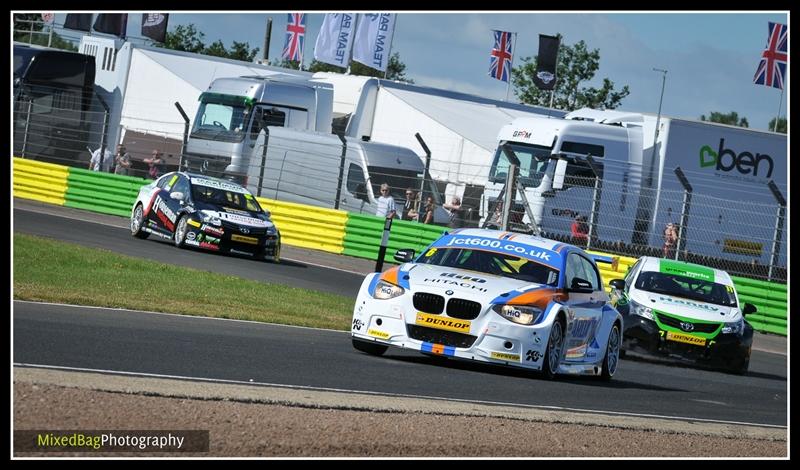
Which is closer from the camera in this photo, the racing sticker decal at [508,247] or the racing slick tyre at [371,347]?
the racing slick tyre at [371,347]

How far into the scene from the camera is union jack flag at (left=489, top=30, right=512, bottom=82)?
45.4 metres

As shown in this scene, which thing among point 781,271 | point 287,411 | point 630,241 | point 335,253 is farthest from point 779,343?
point 287,411

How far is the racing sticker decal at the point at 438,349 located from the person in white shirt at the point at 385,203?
1562 cm

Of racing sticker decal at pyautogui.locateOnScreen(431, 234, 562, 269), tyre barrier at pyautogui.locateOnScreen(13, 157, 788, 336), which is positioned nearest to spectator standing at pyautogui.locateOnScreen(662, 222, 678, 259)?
tyre barrier at pyautogui.locateOnScreen(13, 157, 788, 336)

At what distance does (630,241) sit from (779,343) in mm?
3600

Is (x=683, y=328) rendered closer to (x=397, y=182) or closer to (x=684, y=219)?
(x=684, y=219)

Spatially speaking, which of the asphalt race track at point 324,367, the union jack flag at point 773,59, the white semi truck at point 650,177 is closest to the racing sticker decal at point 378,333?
the asphalt race track at point 324,367

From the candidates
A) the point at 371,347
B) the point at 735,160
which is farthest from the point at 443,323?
the point at 735,160

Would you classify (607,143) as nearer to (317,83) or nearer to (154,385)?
(317,83)

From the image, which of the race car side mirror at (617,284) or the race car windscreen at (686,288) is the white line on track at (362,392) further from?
the race car windscreen at (686,288)

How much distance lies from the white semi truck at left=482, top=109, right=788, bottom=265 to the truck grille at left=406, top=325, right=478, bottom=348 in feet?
42.3

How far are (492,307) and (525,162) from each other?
16248mm

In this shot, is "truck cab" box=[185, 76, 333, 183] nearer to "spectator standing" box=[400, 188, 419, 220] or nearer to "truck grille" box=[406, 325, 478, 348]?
"spectator standing" box=[400, 188, 419, 220]

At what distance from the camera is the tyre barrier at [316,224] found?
79.6 feet
